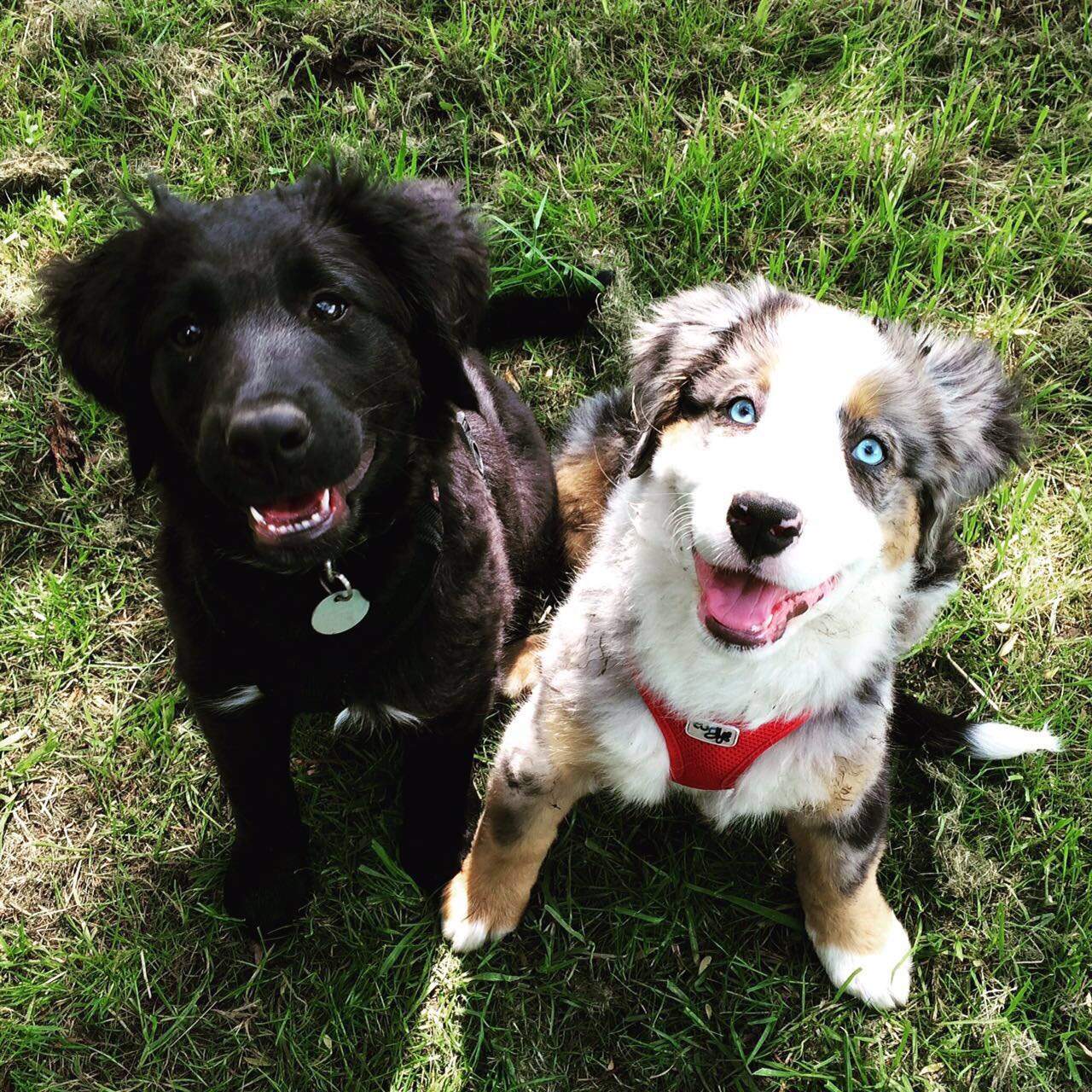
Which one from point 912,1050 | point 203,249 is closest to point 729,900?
point 912,1050

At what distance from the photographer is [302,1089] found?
2766 mm

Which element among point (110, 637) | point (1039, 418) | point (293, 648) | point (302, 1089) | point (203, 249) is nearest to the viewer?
point (203, 249)

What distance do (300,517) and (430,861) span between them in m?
1.22

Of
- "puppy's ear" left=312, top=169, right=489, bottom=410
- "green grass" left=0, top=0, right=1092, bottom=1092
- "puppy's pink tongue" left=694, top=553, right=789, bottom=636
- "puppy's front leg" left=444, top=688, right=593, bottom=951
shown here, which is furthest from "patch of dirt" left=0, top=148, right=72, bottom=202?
"puppy's pink tongue" left=694, top=553, right=789, bottom=636

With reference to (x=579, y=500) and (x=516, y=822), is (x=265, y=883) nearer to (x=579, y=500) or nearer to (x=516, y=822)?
(x=516, y=822)

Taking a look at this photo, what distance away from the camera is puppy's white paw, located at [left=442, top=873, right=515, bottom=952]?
2830mm

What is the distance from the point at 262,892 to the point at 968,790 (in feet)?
6.34

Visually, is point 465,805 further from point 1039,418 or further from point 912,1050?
point 1039,418

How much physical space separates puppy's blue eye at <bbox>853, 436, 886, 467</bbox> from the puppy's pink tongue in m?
0.31

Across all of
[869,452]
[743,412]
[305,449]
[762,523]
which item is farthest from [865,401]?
[305,449]

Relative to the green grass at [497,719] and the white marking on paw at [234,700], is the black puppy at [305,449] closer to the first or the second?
the white marking on paw at [234,700]

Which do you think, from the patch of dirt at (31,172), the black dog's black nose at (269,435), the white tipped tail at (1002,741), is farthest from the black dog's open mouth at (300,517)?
the patch of dirt at (31,172)

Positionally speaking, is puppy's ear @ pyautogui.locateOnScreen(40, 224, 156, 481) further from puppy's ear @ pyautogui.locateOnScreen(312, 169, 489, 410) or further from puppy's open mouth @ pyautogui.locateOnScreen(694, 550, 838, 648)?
puppy's open mouth @ pyautogui.locateOnScreen(694, 550, 838, 648)

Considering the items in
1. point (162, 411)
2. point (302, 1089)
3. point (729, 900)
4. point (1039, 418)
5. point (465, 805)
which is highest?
point (162, 411)
